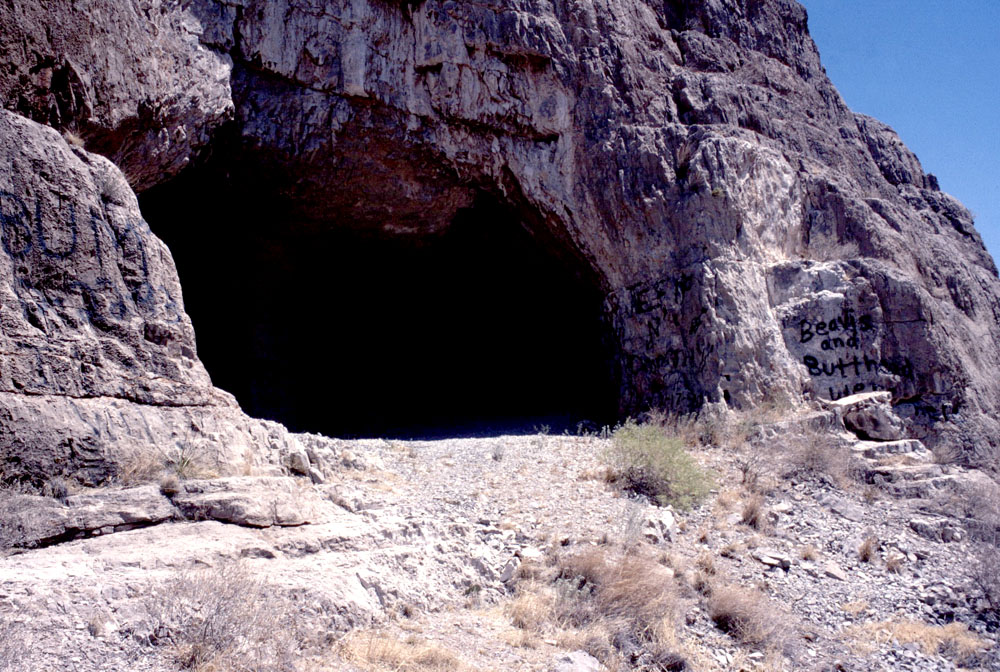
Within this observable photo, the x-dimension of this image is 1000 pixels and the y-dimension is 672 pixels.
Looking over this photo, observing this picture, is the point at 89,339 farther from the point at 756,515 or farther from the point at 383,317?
the point at 383,317

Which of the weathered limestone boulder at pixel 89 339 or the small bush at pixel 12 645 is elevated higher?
the weathered limestone boulder at pixel 89 339

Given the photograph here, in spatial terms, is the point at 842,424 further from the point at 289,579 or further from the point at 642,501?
the point at 289,579

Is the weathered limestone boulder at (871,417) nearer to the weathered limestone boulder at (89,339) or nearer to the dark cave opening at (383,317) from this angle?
the dark cave opening at (383,317)

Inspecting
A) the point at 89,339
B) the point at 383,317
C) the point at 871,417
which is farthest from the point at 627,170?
the point at 89,339

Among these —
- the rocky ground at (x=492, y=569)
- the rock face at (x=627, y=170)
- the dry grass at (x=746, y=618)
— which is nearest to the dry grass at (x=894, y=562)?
the rocky ground at (x=492, y=569)

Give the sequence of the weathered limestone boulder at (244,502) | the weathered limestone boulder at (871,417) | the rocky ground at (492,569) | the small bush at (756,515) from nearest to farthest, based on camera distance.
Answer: the rocky ground at (492,569), the weathered limestone boulder at (244,502), the small bush at (756,515), the weathered limestone boulder at (871,417)

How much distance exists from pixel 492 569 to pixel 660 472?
11.1 feet

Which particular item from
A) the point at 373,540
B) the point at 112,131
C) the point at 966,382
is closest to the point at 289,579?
the point at 373,540

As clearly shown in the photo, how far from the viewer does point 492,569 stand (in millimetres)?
6465

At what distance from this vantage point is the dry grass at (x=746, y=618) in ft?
20.5

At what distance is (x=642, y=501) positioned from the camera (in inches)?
339

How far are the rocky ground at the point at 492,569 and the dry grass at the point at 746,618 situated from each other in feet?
0.08

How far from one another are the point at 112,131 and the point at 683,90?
9932 mm

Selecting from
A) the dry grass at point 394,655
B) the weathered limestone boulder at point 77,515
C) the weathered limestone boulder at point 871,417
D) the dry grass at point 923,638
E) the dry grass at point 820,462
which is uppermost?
the weathered limestone boulder at point 871,417
